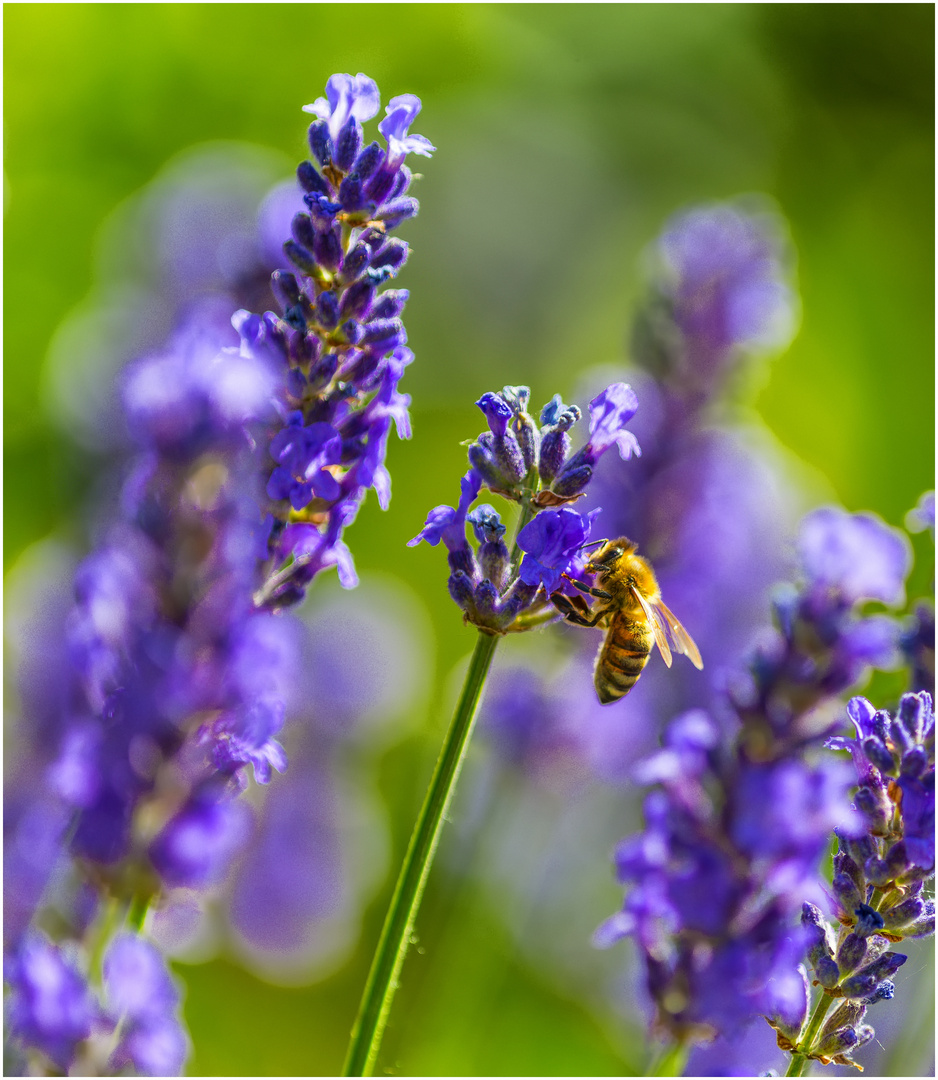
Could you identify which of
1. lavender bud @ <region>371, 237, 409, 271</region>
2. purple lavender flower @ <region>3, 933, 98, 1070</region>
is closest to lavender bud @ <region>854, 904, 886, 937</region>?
purple lavender flower @ <region>3, 933, 98, 1070</region>

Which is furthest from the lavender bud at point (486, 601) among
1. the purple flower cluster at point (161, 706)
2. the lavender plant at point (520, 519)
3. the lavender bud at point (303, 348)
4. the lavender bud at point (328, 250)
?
the lavender bud at point (328, 250)

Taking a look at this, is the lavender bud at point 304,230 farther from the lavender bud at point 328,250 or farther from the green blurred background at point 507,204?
the green blurred background at point 507,204

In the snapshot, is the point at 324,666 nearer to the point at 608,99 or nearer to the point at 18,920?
the point at 18,920

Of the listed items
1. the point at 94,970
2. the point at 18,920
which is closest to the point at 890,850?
the point at 94,970

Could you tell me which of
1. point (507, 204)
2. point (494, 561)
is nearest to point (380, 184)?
point (494, 561)

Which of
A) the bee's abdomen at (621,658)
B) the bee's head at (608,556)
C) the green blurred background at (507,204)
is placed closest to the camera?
the bee's abdomen at (621,658)

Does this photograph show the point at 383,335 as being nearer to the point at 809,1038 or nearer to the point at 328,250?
the point at 328,250
